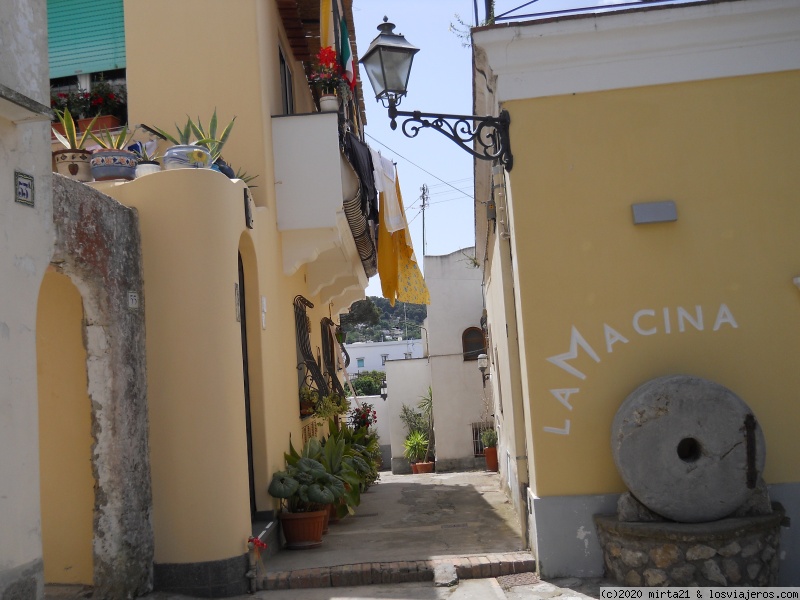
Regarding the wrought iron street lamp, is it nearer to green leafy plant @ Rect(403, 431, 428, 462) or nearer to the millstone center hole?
the millstone center hole

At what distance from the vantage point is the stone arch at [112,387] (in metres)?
5.79

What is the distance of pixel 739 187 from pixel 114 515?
215 inches

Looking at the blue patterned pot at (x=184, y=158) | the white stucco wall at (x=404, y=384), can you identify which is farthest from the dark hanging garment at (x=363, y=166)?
the white stucco wall at (x=404, y=384)

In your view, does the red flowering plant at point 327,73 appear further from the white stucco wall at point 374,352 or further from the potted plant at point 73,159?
the white stucco wall at point 374,352

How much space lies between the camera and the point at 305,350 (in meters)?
10.9

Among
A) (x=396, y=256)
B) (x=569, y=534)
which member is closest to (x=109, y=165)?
(x=569, y=534)

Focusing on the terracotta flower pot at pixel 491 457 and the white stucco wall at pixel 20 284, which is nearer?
the white stucco wall at pixel 20 284

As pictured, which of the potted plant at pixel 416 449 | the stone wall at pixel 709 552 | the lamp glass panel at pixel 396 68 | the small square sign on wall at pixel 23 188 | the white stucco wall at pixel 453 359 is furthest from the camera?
the potted plant at pixel 416 449

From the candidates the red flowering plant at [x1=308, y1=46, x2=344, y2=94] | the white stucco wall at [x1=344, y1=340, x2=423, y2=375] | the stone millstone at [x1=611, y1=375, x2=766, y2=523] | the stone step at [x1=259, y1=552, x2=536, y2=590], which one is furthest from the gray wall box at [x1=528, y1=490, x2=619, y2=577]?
the white stucco wall at [x1=344, y1=340, x2=423, y2=375]

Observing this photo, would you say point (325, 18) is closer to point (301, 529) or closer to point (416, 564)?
point (301, 529)

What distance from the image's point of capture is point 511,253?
24.0 feet

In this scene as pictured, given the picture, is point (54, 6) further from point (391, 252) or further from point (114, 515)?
point (114, 515)

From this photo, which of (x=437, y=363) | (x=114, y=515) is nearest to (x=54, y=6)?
(x=114, y=515)

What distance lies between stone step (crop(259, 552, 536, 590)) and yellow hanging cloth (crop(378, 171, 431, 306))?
5257mm
